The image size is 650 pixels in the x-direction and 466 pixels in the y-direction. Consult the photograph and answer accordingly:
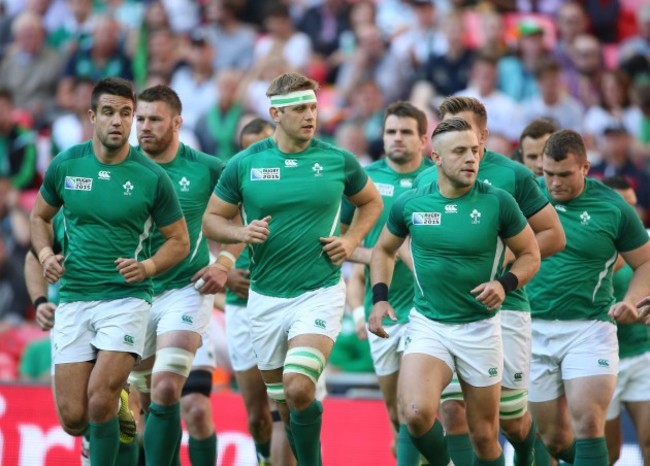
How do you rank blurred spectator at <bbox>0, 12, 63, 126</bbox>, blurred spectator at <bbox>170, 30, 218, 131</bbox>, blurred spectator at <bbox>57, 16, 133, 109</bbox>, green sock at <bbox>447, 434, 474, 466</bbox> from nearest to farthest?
green sock at <bbox>447, 434, 474, 466</bbox>
blurred spectator at <bbox>170, 30, 218, 131</bbox>
blurred spectator at <bbox>57, 16, 133, 109</bbox>
blurred spectator at <bbox>0, 12, 63, 126</bbox>

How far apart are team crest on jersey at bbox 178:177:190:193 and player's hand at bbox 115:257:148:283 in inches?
55.0

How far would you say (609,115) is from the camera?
15609mm

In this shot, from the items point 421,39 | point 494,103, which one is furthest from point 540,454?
point 421,39

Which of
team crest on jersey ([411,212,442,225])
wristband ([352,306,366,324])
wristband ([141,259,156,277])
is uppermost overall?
team crest on jersey ([411,212,442,225])

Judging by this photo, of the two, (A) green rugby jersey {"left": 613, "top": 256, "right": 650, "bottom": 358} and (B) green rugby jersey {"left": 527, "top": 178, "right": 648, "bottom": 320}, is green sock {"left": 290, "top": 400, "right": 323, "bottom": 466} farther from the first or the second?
(A) green rugby jersey {"left": 613, "top": 256, "right": 650, "bottom": 358}

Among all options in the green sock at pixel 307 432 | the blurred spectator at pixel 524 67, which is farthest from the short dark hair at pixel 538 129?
the blurred spectator at pixel 524 67

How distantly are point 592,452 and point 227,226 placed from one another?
3015 mm

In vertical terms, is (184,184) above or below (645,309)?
above

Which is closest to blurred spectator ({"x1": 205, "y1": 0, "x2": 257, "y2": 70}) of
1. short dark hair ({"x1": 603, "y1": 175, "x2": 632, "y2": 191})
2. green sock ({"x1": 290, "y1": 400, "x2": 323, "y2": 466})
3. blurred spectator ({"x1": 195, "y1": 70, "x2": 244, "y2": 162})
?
blurred spectator ({"x1": 195, "y1": 70, "x2": 244, "y2": 162})

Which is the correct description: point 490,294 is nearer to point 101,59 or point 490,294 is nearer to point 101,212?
point 101,212

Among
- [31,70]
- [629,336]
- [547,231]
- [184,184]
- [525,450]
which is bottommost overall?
[525,450]

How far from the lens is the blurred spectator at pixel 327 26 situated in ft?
58.0

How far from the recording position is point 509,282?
8.68 m

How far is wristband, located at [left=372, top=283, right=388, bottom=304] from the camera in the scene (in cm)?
916
